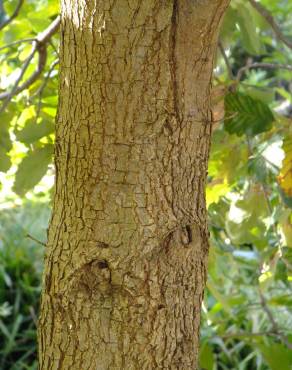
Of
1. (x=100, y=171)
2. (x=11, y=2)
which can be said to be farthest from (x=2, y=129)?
(x=100, y=171)

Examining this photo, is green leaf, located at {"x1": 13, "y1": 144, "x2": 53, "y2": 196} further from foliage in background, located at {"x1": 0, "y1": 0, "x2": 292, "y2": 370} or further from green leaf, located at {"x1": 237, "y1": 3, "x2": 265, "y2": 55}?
green leaf, located at {"x1": 237, "y1": 3, "x2": 265, "y2": 55}

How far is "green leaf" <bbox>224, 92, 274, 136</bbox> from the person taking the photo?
4.90 ft

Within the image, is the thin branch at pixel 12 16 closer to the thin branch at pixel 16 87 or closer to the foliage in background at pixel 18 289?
the thin branch at pixel 16 87

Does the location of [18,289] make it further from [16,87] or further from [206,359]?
[16,87]

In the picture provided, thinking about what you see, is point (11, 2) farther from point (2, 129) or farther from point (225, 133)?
point (225, 133)

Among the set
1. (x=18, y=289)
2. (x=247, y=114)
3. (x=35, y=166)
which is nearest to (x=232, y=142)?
(x=247, y=114)

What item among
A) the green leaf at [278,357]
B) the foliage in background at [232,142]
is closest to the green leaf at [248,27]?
the foliage in background at [232,142]

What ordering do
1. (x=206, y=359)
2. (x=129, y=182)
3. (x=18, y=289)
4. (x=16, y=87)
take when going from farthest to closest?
(x=18, y=289), (x=206, y=359), (x=16, y=87), (x=129, y=182)

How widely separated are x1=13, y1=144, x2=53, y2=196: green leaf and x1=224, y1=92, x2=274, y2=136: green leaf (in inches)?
15.3

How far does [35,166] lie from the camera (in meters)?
1.52

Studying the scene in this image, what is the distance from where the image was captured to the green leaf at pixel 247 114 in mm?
1492

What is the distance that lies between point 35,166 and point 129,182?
57 cm

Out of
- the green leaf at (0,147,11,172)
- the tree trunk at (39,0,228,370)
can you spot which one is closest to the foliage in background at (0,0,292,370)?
the green leaf at (0,147,11,172)

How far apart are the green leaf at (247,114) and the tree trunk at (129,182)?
479mm
